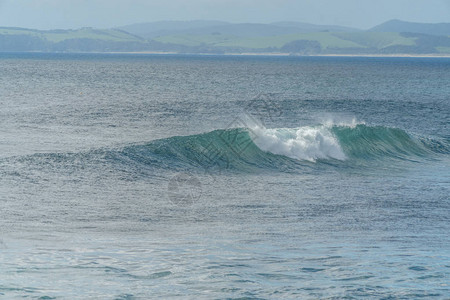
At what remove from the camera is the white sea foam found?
85.3 ft

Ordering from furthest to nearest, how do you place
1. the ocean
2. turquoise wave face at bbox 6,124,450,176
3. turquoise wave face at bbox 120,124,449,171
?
turquoise wave face at bbox 120,124,449,171 < turquoise wave face at bbox 6,124,450,176 < the ocean

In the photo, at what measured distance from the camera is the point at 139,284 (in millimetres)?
9828

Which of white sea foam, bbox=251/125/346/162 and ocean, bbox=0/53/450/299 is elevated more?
white sea foam, bbox=251/125/346/162

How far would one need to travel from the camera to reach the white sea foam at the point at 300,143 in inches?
1023

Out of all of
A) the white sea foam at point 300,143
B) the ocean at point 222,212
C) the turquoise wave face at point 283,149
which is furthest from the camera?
the white sea foam at point 300,143

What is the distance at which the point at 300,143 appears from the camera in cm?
2675

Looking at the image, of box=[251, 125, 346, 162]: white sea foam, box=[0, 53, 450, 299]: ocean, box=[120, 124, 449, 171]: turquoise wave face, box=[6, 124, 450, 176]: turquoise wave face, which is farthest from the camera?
box=[251, 125, 346, 162]: white sea foam

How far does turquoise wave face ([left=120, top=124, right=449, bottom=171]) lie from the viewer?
2375 centimetres

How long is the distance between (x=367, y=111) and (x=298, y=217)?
38056 millimetres

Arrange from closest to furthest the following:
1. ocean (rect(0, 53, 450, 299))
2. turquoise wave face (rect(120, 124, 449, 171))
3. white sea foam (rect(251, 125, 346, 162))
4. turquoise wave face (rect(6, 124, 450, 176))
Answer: ocean (rect(0, 53, 450, 299))
turquoise wave face (rect(6, 124, 450, 176))
turquoise wave face (rect(120, 124, 449, 171))
white sea foam (rect(251, 125, 346, 162))

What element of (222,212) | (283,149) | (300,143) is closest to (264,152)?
(283,149)

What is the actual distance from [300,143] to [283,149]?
1.00 meters

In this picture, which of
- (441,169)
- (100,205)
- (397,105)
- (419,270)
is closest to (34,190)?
(100,205)

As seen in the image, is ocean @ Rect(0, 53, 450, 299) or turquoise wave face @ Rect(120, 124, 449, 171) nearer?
ocean @ Rect(0, 53, 450, 299)
